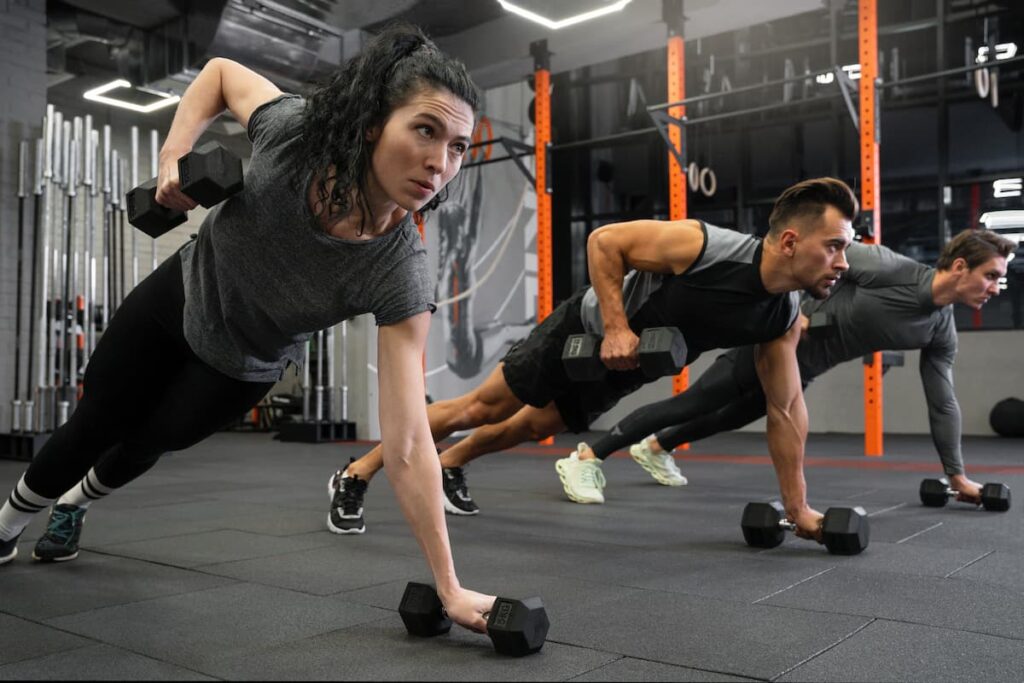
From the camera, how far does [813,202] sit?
6.72 ft

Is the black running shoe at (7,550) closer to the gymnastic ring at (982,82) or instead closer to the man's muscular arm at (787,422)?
the man's muscular arm at (787,422)

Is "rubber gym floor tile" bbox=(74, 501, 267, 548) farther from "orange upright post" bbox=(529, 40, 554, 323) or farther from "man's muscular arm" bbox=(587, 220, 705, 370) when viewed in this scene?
"orange upright post" bbox=(529, 40, 554, 323)

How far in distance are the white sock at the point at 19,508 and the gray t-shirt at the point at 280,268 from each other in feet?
1.98

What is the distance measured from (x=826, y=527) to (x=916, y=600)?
1.53 feet

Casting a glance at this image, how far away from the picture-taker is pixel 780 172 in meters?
8.27

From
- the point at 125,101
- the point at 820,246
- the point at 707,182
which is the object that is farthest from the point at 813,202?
the point at 125,101

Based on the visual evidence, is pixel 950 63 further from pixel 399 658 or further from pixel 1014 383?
pixel 399 658

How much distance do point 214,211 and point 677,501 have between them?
2.26m

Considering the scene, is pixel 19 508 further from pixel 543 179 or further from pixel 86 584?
pixel 543 179

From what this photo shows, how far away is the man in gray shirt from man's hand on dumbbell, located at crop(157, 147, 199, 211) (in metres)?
1.99

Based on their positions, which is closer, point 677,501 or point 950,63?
point 677,501

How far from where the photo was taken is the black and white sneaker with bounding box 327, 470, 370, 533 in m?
2.48

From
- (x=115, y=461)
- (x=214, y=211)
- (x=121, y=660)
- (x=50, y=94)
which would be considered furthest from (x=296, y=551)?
(x=50, y=94)

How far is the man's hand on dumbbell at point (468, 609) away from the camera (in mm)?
1304
